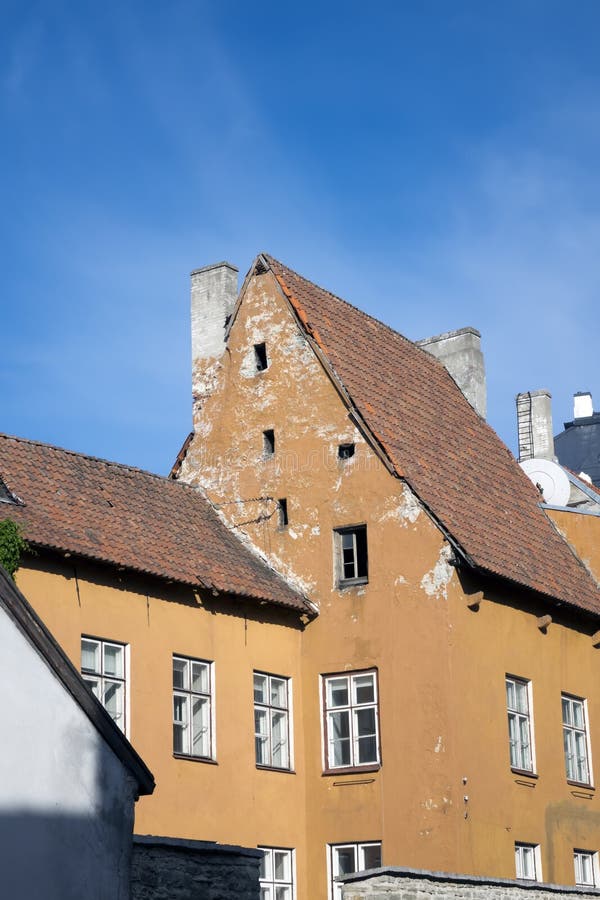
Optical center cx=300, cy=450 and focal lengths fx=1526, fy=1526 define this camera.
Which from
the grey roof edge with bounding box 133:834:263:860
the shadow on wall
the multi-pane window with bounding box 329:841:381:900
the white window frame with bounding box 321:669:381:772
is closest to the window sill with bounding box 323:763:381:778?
the white window frame with bounding box 321:669:381:772

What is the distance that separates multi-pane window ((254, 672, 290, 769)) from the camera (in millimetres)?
23984

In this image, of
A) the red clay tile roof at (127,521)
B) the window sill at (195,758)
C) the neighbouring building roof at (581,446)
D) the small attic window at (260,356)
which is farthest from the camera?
the neighbouring building roof at (581,446)

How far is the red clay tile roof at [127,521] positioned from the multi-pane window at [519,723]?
375cm

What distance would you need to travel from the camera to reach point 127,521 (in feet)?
76.4

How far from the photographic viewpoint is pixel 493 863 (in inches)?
915

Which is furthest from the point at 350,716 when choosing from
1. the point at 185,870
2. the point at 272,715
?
the point at 185,870

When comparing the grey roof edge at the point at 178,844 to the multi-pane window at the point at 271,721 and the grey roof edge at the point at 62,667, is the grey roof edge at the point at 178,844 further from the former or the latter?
the multi-pane window at the point at 271,721

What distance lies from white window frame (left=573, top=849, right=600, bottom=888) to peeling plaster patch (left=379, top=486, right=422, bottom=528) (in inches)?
256

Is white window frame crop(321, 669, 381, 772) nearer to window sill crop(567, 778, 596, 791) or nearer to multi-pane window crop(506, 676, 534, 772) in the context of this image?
multi-pane window crop(506, 676, 534, 772)

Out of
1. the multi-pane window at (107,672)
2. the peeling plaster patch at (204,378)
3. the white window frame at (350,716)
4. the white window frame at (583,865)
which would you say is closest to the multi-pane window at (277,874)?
the white window frame at (350,716)

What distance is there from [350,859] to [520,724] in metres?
3.65

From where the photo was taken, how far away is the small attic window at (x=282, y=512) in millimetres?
25812

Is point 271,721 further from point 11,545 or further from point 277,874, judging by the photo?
point 11,545

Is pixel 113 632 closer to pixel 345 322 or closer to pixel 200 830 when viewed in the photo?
pixel 200 830
